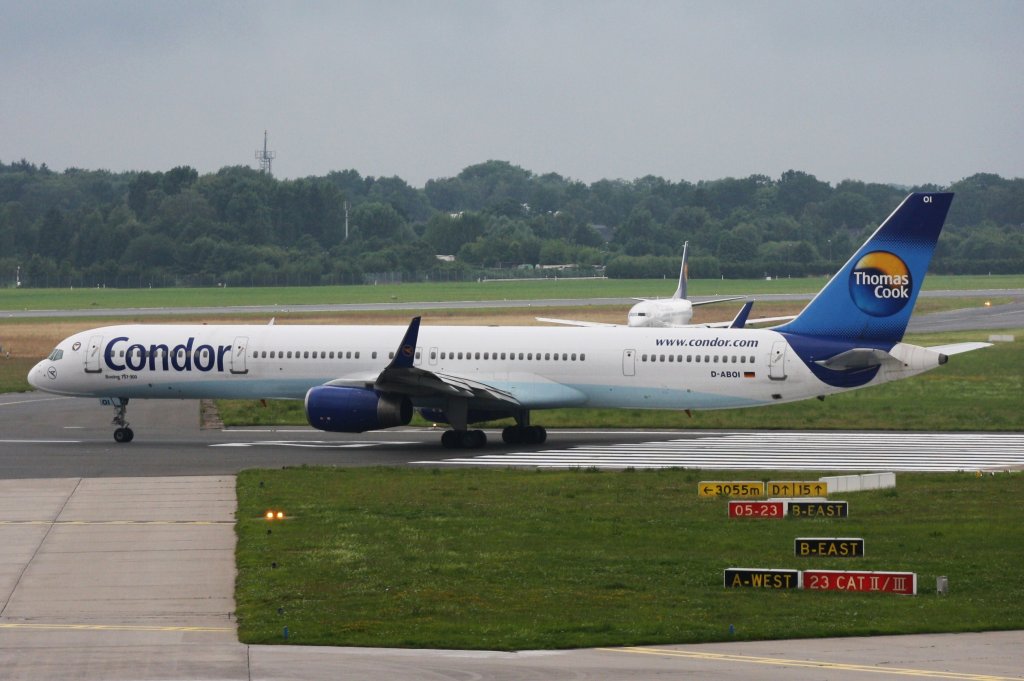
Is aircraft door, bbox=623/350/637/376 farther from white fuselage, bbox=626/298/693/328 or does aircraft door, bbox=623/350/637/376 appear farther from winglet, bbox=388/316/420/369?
white fuselage, bbox=626/298/693/328

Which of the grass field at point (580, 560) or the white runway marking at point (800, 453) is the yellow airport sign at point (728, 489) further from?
the white runway marking at point (800, 453)

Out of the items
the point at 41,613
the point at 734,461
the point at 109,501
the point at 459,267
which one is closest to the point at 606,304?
the point at 459,267

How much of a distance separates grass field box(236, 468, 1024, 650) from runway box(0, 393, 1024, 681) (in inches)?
26.2

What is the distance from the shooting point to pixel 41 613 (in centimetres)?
1992

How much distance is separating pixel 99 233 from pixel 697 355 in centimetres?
15998

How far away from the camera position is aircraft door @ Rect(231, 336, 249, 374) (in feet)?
142

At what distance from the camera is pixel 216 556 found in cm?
2417

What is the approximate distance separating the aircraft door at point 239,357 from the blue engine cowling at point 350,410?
438 centimetres

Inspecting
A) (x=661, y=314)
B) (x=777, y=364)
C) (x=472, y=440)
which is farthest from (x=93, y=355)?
(x=661, y=314)

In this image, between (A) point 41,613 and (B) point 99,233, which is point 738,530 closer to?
(A) point 41,613

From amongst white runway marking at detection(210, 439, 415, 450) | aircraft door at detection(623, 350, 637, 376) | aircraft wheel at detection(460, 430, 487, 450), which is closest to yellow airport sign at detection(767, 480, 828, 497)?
aircraft door at detection(623, 350, 637, 376)

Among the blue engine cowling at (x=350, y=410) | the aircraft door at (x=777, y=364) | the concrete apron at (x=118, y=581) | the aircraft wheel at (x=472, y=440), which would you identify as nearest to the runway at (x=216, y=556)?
the concrete apron at (x=118, y=581)

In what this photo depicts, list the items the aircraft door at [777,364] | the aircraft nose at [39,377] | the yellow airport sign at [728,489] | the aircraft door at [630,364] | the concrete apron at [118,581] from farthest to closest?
the aircraft nose at [39,377] → the aircraft door at [630,364] → the aircraft door at [777,364] → the yellow airport sign at [728,489] → the concrete apron at [118,581]

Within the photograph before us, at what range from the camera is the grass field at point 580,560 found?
18875mm
